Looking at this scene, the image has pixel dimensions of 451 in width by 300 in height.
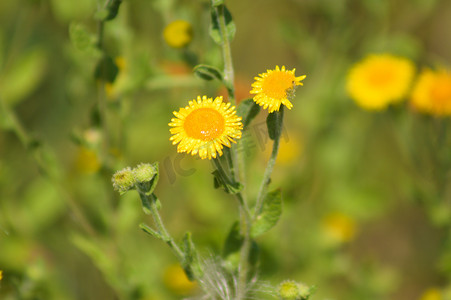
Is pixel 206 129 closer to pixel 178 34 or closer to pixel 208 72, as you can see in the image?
pixel 208 72

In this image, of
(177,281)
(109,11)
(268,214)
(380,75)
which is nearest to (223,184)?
(268,214)

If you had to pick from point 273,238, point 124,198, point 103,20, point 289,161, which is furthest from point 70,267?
point 103,20

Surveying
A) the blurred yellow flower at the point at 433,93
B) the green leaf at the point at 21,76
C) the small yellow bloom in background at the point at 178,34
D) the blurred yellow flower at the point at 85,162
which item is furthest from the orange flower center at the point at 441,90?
the green leaf at the point at 21,76

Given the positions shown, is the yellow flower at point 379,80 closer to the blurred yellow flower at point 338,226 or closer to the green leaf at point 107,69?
the blurred yellow flower at point 338,226

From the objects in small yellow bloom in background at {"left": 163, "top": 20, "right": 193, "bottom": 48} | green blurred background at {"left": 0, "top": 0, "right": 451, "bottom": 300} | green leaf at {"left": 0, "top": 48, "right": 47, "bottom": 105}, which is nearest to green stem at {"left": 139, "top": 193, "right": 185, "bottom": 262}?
green blurred background at {"left": 0, "top": 0, "right": 451, "bottom": 300}

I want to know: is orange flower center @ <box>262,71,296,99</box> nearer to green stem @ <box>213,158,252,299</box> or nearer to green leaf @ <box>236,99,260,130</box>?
green leaf @ <box>236,99,260,130</box>
